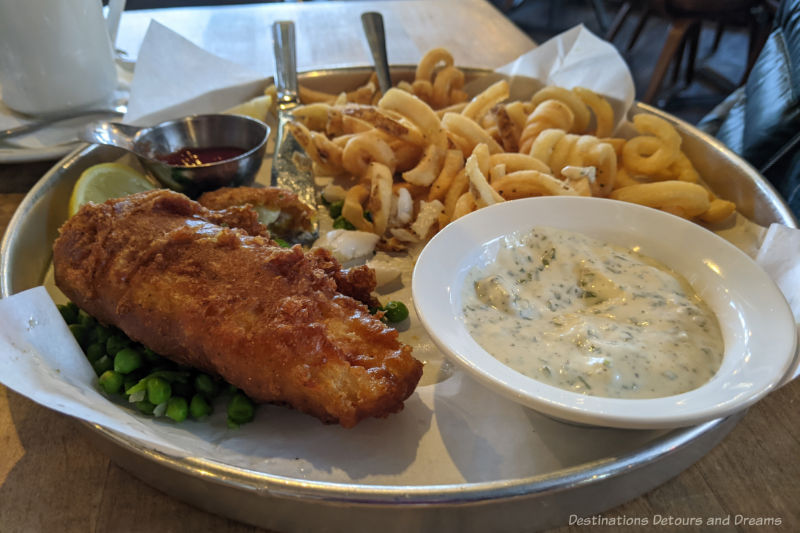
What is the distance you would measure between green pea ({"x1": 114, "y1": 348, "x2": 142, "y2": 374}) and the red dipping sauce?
45.2 inches

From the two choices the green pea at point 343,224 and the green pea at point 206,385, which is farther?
the green pea at point 343,224

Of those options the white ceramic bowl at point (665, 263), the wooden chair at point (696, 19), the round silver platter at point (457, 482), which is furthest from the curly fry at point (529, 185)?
the wooden chair at point (696, 19)

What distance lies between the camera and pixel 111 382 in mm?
1552

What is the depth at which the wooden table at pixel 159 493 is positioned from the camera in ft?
4.35

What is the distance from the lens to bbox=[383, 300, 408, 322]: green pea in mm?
1936

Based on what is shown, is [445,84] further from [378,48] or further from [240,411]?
[240,411]

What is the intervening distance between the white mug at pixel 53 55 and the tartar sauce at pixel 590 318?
2.34 meters

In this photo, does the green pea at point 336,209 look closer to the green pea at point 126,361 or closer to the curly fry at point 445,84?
the curly fry at point 445,84

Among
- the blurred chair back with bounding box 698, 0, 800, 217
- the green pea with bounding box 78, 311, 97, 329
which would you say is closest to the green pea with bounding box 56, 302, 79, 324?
the green pea with bounding box 78, 311, 97, 329

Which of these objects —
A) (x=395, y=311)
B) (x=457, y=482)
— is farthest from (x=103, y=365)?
(x=457, y=482)

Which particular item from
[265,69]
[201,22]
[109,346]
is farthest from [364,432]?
[201,22]

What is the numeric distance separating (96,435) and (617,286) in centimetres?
139

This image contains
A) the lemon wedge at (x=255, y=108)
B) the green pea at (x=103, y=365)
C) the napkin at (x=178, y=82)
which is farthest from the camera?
the lemon wedge at (x=255, y=108)

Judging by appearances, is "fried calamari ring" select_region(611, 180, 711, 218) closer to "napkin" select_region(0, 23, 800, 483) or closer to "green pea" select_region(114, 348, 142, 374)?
"napkin" select_region(0, 23, 800, 483)
